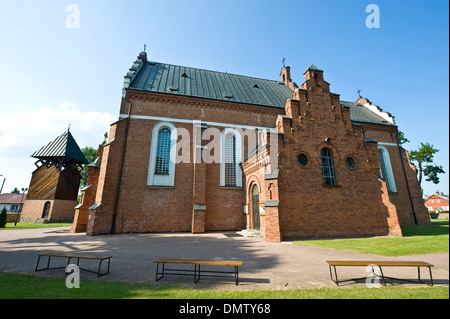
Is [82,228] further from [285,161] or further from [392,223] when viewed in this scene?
[392,223]

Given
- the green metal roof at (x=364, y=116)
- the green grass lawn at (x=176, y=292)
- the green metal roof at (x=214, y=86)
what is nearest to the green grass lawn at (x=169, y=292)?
the green grass lawn at (x=176, y=292)

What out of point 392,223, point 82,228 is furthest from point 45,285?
point 392,223

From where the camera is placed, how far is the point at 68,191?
29516 millimetres

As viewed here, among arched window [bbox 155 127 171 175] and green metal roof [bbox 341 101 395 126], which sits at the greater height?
green metal roof [bbox 341 101 395 126]

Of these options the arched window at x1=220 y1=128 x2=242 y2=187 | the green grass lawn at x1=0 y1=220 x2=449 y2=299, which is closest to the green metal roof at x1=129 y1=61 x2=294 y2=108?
the arched window at x1=220 y1=128 x2=242 y2=187

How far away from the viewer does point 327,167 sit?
14.0 m

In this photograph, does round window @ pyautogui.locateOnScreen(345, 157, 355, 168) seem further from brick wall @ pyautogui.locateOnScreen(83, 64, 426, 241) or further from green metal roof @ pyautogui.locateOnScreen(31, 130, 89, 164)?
green metal roof @ pyautogui.locateOnScreen(31, 130, 89, 164)

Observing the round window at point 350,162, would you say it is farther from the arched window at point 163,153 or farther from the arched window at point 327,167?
the arched window at point 163,153

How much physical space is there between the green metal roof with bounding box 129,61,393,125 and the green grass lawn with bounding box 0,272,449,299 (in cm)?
1524

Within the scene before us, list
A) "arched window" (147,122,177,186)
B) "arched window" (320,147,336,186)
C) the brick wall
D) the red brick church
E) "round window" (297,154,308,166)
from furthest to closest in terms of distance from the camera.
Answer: "arched window" (147,122,177,186)
"arched window" (320,147,336,186)
"round window" (297,154,308,166)
the red brick church
the brick wall

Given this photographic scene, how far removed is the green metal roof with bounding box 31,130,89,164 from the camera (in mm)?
29328

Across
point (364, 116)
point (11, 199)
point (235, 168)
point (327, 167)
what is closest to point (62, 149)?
point (235, 168)

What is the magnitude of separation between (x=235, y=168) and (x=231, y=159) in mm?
923
